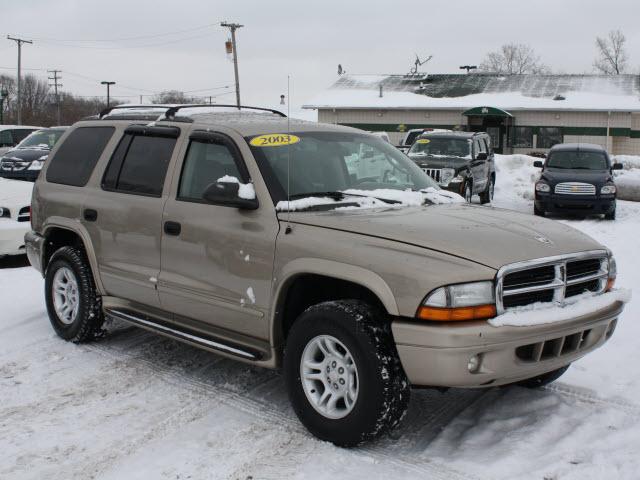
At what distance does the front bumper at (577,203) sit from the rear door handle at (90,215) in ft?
40.1

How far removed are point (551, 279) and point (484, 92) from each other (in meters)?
39.1

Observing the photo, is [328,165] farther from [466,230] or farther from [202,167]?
[466,230]

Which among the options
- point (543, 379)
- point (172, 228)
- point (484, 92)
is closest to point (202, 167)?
point (172, 228)

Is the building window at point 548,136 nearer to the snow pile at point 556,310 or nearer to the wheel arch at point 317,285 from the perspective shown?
the snow pile at point 556,310

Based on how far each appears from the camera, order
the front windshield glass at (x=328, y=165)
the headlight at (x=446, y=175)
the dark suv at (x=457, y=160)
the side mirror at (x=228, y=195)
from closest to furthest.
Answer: the side mirror at (x=228, y=195)
the front windshield glass at (x=328, y=165)
the headlight at (x=446, y=175)
the dark suv at (x=457, y=160)

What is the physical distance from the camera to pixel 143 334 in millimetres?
6230

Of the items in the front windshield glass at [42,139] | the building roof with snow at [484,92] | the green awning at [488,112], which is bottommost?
the front windshield glass at [42,139]

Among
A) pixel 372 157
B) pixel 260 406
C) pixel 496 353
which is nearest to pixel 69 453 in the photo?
pixel 260 406

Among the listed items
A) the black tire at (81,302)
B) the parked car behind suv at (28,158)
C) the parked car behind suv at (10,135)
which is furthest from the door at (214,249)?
the parked car behind suv at (10,135)

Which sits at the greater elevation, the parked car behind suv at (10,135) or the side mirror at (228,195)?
the parked car behind suv at (10,135)

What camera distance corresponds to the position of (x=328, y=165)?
4852 millimetres

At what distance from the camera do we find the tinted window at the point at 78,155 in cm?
579

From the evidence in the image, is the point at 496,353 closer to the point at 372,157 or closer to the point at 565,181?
the point at 372,157

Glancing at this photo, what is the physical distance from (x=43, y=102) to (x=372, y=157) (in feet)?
357
